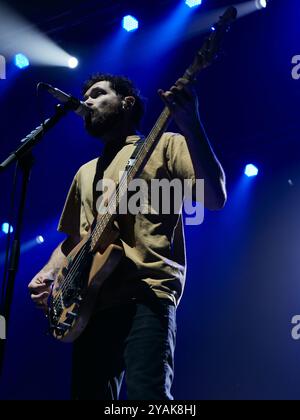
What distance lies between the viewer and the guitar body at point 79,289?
1.94 metres

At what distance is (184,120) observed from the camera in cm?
188

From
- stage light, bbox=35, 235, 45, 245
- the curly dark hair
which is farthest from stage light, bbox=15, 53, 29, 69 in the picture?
the curly dark hair

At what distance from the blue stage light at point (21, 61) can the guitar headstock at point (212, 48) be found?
2.65m

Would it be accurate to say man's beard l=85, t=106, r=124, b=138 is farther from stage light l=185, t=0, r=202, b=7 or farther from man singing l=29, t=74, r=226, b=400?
stage light l=185, t=0, r=202, b=7

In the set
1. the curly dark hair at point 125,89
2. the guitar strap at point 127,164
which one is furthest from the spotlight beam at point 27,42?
the guitar strap at point 127,164

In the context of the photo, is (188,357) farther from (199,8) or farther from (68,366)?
(199,8)

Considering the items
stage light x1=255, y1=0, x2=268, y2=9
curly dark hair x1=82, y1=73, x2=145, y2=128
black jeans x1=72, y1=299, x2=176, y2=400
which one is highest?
stage light x1=255, y1=0, x2=268, y2=9

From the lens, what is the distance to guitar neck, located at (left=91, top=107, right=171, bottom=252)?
2.04m

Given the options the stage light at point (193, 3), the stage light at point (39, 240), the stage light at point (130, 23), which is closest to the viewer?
the stage light at point (193, 3)

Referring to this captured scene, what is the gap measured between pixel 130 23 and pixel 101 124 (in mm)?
1951

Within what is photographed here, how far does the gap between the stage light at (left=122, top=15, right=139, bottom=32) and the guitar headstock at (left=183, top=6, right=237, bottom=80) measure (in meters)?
2.27

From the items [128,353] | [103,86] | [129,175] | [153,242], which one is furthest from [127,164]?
[128,353]

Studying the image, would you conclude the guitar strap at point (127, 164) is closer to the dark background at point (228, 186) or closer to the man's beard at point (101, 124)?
the man's beard at point (101, 124)
